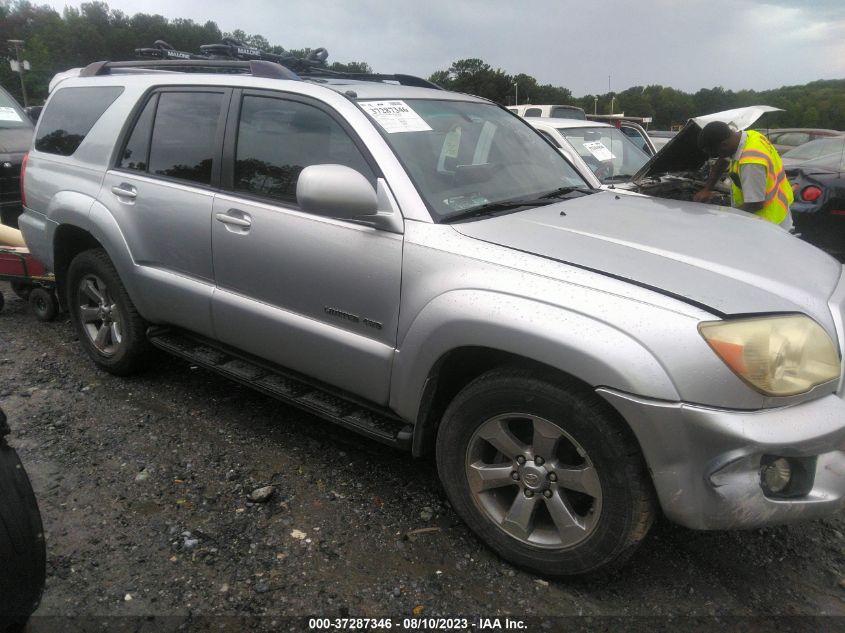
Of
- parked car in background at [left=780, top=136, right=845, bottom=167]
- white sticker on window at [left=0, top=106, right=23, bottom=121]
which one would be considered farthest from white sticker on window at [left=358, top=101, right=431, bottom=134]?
white sticker on window at [left=0, top=106, right=23, bottom=121]

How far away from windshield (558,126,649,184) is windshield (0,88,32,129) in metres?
6.98

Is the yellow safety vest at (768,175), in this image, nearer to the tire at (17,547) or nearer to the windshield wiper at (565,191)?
the windshield wiper at (565,191)

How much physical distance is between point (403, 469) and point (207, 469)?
955 millimetres

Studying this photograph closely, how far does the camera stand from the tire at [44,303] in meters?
5.09

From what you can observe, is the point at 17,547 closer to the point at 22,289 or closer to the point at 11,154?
the point at 22,289

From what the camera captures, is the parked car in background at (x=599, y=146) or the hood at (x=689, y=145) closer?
the hood at (x=689, y=145)

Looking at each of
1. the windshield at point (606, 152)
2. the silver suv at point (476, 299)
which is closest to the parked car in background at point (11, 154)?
the silver suv at point (476, 299)

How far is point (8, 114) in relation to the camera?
27.5 feet

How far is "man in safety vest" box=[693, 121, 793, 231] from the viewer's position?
4145 millimetres

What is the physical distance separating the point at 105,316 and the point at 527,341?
2.98 m

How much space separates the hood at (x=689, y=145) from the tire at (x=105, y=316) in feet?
12.6

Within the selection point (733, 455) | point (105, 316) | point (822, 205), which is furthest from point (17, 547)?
point (822, 205)

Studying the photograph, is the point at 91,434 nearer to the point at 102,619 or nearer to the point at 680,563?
the point at 102,619

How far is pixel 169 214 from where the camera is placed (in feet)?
11.0
